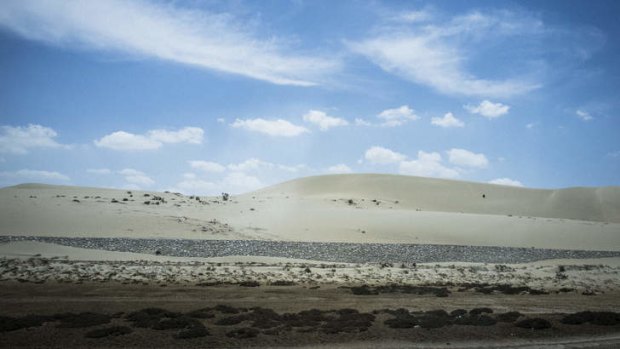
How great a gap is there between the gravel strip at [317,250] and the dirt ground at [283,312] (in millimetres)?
9515

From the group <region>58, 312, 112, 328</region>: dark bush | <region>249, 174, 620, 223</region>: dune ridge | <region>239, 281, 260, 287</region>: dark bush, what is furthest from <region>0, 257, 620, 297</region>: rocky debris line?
<region>249, 174, 620, 223</region>: dune ridge

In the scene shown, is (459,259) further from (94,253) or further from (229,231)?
(94,253)

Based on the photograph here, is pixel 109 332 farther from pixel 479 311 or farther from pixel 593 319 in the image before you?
pixel 593 319

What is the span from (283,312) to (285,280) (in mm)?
6354

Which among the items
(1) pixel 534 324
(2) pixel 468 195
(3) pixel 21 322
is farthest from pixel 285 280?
(2) pixel 468 195

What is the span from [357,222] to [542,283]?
2432cm

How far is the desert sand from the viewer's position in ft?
39.9

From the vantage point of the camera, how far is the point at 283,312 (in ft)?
47.1

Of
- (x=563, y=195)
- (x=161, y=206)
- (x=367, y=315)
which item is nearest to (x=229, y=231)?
(x=161, y=206)

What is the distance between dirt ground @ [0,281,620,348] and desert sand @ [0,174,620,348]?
50 mm

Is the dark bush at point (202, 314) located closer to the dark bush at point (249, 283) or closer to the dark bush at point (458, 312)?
the dark bush at point (249, 283)

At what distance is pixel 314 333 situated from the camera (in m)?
12.2

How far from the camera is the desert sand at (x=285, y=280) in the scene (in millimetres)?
12164

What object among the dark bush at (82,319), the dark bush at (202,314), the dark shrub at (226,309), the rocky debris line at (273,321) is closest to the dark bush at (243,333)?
the rocky debris line at (273,321)
